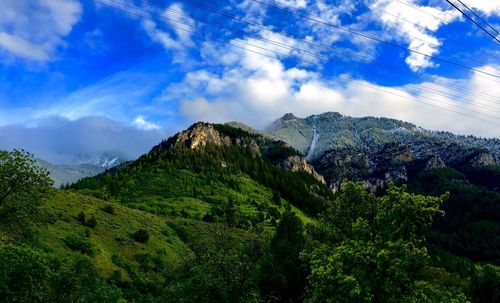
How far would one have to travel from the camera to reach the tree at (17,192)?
4022cm

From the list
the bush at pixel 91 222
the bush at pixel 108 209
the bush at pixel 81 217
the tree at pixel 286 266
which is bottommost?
the tree at pixel 286 266

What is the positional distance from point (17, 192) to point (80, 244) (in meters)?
29.9

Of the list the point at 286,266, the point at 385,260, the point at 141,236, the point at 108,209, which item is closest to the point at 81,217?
the point at 141,236

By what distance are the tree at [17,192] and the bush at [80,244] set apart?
27.0 meters

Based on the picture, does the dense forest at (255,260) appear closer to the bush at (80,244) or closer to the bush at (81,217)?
the bush at (80,244)

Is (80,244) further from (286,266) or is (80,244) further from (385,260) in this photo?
(385,260)

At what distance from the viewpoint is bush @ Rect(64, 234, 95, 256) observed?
223 ft

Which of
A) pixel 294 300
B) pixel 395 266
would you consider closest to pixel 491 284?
pixel 294 300

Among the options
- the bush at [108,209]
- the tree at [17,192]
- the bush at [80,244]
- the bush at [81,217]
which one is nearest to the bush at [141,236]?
the bush at [81,217]

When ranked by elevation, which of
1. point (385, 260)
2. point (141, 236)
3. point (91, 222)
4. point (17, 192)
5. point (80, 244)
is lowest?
point (80, 244)

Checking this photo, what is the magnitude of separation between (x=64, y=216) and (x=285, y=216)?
40358 millimetres

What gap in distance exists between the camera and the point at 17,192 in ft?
135

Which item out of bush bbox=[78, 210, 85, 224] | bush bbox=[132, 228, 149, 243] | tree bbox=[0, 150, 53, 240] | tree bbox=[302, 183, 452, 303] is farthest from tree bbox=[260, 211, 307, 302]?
bush bbox=[78, 210, 85, 224]

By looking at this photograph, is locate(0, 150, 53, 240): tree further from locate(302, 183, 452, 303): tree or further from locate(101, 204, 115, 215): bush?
locate(101, 204, 115, 215): bush
